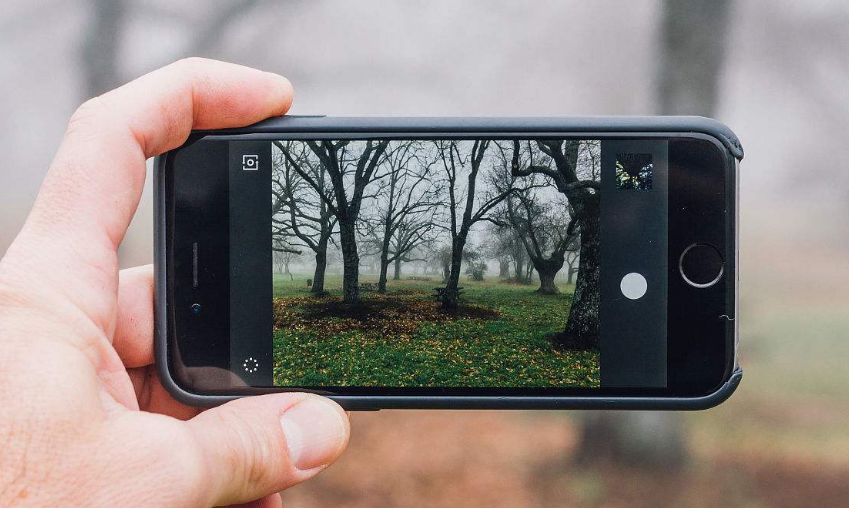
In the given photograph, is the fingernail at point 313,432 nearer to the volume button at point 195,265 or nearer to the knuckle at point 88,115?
the volume button at point 195,265

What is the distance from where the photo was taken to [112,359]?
2.32 ft

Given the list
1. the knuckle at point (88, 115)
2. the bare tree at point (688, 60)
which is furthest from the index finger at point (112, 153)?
the bare tree at point (688, 60)

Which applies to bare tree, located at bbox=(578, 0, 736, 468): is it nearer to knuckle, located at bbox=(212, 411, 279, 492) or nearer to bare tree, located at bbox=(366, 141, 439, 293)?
bare tree, located at bbox=(366, 141, 439, 293)

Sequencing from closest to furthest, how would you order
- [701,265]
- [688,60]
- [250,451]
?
[250,451]
[701,265]
[688,60]

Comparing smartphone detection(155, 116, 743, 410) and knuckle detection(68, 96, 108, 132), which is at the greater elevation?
knuckle detection(68, 96, 108, 132)

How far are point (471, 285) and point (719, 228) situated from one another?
0.39 metres

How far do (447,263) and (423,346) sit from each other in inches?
5.6

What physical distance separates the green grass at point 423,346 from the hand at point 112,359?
0.34 ft

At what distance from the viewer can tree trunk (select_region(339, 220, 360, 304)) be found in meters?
0.89

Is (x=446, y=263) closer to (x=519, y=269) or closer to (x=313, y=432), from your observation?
(x=519, y=269)

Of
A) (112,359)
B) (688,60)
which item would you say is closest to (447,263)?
(112,359)

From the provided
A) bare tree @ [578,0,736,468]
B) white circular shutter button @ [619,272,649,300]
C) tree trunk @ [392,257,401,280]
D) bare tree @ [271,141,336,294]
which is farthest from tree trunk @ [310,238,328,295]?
bare tree @ [578,0,736,468]

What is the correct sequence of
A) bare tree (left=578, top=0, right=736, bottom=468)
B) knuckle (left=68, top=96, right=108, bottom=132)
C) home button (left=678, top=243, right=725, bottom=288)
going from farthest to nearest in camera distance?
bare tree (left=578, top=0, right=736, bottom=468), home button (left=678, top=243, right=725, bottom=288), knuckle (left=68, top=96, right=108, bottom=132)

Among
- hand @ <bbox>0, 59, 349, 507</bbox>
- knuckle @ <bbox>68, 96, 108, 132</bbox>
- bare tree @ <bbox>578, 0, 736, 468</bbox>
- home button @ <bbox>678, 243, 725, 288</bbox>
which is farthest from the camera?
bare tree @ <bbox>578, 0, 736, 468</bbox>
